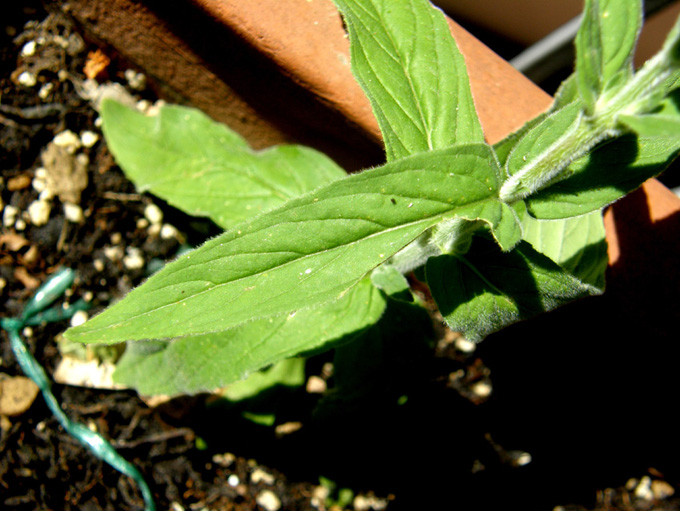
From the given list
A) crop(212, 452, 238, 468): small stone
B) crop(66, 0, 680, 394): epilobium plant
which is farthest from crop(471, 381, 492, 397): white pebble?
crop(212, 452, 238, 468): small stone

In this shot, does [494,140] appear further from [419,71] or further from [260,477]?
[260,477]

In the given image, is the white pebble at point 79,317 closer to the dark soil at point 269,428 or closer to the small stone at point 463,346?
the dark soil at point 269,428

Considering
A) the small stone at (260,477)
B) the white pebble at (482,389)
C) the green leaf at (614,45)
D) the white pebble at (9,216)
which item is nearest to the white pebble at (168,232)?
the white pebble at (9,216)

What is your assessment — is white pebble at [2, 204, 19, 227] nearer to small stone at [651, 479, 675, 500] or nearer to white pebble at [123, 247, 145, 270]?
white pebble at [123, 247, 145, 270]

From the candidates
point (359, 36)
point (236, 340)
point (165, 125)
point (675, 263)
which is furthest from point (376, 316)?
point (165, 125)

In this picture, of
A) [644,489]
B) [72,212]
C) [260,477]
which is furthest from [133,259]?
[644,489]

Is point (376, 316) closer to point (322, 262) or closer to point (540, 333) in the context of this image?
point (322, 262)
